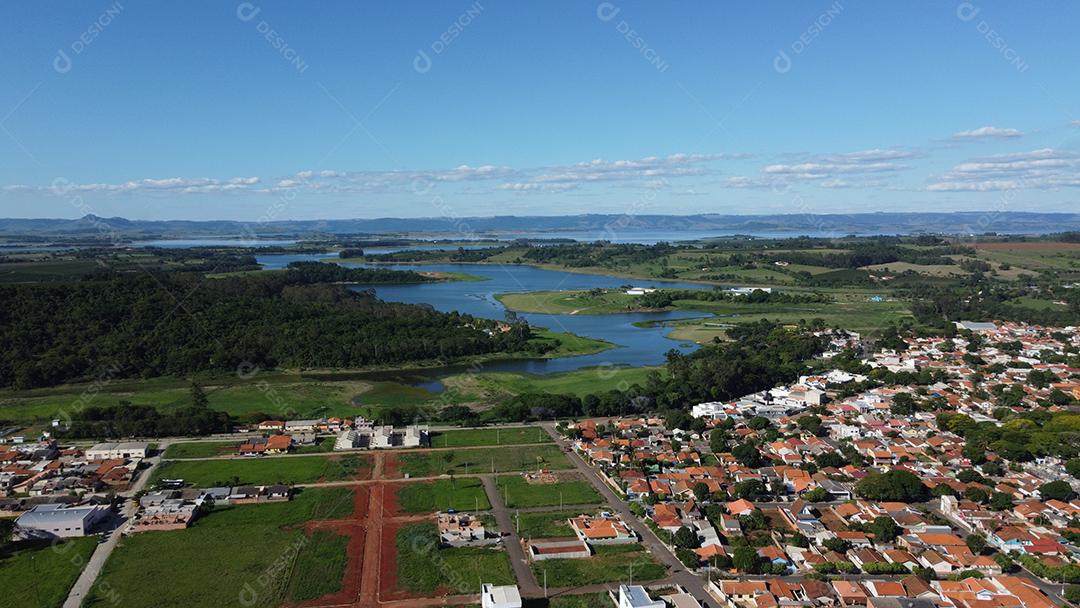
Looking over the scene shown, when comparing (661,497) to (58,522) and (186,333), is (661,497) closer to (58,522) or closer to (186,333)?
(58,522)

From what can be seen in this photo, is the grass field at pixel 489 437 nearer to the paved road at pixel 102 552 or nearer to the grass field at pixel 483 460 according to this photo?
the grass field at pixel 483 460

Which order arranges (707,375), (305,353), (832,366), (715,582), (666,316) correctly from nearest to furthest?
1. (715,582)
2. (707,375)
3. (832,366)
4. (305,353)
5. (666,316)

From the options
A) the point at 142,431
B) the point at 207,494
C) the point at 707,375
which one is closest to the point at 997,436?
the point at 707,375

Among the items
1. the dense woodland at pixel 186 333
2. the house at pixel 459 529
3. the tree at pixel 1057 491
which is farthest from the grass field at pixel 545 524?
the dense woodland at pixel 186 333

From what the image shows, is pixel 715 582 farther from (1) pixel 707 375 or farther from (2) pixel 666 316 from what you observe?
(2) pixel 666 316

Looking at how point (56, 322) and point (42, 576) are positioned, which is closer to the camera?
point (42, 576)
